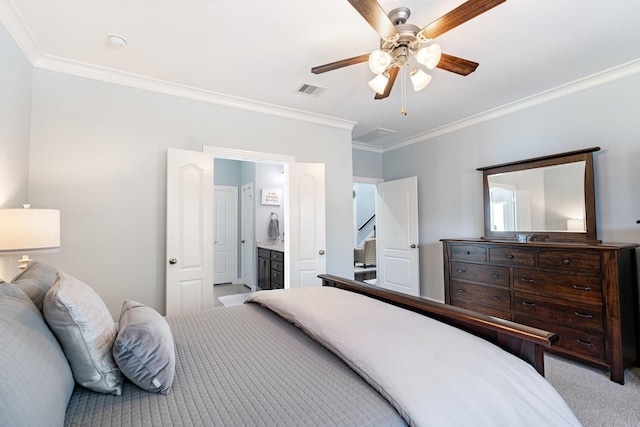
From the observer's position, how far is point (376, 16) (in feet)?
5.33

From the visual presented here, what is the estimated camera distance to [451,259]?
3518 mm

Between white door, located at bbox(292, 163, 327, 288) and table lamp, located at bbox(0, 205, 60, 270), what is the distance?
2.16 m

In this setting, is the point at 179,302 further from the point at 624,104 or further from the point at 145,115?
the point at 624,104

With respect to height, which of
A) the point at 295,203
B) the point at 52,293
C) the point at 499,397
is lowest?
the point at 499,397

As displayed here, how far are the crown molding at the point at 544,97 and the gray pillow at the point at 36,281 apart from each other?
4343mm

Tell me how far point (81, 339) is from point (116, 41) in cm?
233

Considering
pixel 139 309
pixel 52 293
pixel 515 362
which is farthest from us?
pixel 139 309

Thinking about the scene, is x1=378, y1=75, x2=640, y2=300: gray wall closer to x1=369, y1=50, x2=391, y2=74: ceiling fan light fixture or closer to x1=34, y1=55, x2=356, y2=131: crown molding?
x1=34, y1=55, x2=356, y2=131: crown molding

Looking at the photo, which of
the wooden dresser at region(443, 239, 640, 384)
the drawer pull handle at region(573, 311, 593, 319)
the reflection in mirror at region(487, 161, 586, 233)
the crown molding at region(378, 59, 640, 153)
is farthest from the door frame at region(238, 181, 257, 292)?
the drawer pull handle at region(573, 311, 593, 319)

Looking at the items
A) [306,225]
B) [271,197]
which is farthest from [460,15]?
[271,197]

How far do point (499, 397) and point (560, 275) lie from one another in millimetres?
2205

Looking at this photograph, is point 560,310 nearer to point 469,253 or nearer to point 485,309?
point 485,309

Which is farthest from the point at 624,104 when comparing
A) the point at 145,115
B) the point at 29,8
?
the point at 29,8

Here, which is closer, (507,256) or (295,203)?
(507,256)
